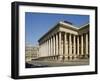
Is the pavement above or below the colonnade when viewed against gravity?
below

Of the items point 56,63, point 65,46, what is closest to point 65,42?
point 65,46

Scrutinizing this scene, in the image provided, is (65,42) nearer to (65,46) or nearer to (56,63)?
(65,46)

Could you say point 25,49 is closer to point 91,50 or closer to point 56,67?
point 56,67

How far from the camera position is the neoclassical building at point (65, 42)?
1.59m

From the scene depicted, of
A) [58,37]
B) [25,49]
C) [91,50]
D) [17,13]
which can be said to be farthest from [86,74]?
[17,13]

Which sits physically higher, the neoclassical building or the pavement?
the neoclassical building

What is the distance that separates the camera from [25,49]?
1523 millimetres

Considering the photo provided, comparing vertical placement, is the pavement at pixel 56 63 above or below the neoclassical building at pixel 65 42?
below

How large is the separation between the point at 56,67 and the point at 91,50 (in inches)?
9.6

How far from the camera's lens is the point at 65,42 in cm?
164

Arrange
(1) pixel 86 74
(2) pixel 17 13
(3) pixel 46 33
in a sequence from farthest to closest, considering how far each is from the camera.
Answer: (1) pixel 86 74
(3) pixel 46 33
(2) pixel 17 13

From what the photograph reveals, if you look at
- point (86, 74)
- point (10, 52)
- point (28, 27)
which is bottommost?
point (86, 74)

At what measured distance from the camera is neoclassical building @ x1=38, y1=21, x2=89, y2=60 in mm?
1593

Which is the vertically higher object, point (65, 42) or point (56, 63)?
point (65, 42)
